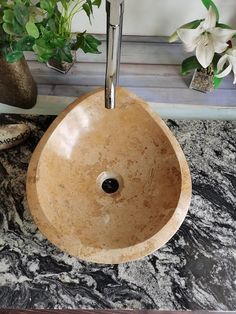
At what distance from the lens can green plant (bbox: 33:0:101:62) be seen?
2.64ft

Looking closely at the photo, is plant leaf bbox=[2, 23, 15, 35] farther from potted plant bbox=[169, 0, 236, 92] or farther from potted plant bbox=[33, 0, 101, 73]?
potted plant bbox=[169, 0, 236, 92]

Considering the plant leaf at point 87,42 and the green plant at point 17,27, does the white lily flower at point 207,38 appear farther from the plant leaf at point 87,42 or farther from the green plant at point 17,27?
the green plant at point 17,27

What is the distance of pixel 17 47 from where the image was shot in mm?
805

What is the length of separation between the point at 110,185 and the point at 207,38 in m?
0.44

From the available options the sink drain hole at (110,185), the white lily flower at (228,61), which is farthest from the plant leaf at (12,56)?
the white lily flower at (228,61)

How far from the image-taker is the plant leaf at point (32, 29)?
74 cm

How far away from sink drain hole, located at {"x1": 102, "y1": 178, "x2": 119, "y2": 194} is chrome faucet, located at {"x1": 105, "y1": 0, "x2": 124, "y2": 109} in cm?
22

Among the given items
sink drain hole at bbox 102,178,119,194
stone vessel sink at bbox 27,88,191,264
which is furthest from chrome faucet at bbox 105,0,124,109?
sink drain hole at bbox 102,178,119,194

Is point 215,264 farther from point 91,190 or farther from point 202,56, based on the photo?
point 202,56

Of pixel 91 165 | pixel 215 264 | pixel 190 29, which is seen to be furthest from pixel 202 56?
pixel 215 264

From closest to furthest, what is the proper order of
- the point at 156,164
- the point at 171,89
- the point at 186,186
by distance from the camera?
the point at 186,186 < the point at 156,164 < the point at 171,89

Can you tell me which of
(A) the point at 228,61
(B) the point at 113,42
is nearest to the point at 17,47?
(B) the point at 113,42

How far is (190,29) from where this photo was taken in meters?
0.85

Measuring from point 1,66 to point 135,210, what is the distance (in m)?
0.49
